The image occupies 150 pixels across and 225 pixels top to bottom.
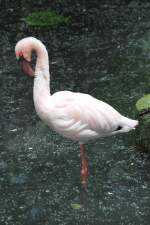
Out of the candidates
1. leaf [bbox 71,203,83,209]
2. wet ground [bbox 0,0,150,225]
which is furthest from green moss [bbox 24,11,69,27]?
leaf [bbox 71,203,83,209]

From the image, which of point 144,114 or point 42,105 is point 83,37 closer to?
point 144,114

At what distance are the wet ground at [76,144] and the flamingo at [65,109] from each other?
651 millimetres

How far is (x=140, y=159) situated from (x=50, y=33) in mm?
5432

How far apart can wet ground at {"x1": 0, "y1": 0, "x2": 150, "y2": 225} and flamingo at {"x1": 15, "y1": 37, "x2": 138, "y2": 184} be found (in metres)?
0.65

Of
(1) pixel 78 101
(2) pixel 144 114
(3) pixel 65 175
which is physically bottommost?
(3) pixel 65 175

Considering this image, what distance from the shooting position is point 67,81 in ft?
32.4

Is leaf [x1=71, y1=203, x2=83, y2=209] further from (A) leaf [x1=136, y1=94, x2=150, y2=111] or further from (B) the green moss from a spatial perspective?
(B) the green moss

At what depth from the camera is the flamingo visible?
6555 millimetres

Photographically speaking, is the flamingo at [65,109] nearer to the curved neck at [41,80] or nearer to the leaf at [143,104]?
the curved neck at [41,80]

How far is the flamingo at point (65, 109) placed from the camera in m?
6.55

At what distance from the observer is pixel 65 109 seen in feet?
21.6

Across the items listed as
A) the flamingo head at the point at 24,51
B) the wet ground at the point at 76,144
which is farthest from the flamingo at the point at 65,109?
the wet ground at the point at 76,144

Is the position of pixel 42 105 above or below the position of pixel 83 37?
above

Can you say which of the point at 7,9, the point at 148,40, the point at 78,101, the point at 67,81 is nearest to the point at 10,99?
the point at 67,81
